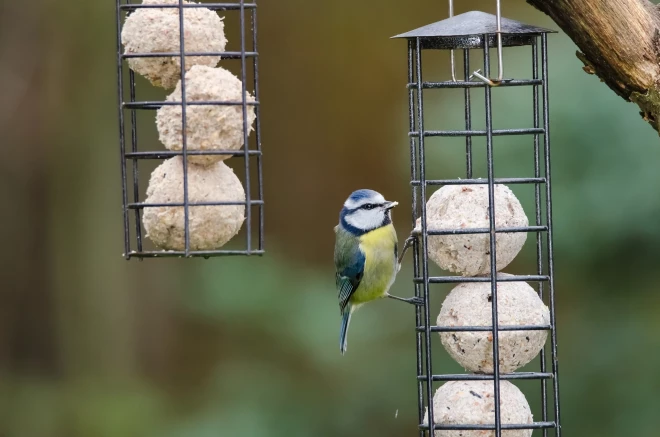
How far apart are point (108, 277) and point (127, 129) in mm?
981

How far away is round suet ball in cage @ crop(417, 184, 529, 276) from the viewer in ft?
10.8

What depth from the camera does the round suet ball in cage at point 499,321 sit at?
3.26 meters

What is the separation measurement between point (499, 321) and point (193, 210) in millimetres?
1125

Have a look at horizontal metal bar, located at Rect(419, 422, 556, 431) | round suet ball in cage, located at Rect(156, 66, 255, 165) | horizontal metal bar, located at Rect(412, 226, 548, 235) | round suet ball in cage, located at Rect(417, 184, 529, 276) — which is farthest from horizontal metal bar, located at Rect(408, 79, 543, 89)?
horizontal metal bar, located at Rect(419, 422, 556, 431)

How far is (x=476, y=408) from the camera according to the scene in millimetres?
3213

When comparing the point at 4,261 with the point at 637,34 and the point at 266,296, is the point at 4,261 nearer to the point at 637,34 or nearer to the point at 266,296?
the point at 266,296

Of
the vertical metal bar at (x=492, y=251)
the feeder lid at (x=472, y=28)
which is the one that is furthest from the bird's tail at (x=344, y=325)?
the feeder lid at (x=472, y=28)

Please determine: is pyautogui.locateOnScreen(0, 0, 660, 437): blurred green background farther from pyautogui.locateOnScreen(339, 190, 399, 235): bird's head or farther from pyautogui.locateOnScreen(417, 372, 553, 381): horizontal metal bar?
pyautogui.locateOnScreen(417, 372, 553, 381): horizontal metal bar

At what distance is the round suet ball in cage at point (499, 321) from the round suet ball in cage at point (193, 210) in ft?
2.79

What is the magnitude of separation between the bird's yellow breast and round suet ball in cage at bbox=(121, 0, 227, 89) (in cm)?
123

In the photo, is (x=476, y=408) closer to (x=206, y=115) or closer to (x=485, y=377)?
(x=485, y=377)

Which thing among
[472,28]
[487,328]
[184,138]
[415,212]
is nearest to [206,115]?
[184,138]

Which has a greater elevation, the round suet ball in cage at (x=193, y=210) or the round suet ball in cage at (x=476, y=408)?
the round suet ball in cage at (x=193, y=210)

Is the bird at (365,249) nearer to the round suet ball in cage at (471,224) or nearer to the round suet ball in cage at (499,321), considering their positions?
the round suet ball in cage at (471,224)
